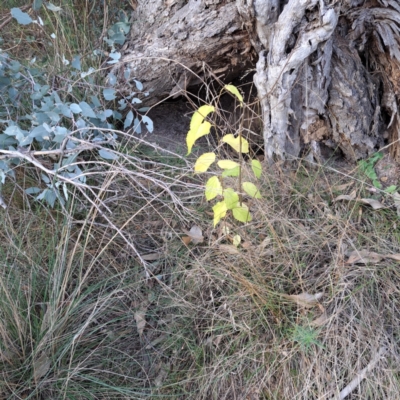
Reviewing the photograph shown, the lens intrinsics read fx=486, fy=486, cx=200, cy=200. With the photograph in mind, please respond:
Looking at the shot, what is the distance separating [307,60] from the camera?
7.14 feet

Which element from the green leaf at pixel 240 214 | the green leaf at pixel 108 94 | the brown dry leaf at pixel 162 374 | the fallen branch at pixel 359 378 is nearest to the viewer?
the fallen branch at pixel 359 378

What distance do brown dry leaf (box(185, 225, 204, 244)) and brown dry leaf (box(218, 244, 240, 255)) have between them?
125 mm

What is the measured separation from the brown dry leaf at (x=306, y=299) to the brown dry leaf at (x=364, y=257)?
19 cm

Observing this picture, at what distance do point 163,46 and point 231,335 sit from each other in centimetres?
149

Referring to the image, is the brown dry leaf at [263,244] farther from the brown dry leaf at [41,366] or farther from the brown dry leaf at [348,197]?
the brown dry leaf at [41,366]

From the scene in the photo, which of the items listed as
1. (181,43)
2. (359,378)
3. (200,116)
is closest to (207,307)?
(359,378)

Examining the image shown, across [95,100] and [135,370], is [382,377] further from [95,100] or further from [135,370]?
[95,100]

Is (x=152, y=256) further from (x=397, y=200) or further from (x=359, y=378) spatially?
(x=397, y=200)

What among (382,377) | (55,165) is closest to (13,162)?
(55,165)

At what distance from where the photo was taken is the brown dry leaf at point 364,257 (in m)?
1.79

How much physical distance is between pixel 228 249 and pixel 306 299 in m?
0.36

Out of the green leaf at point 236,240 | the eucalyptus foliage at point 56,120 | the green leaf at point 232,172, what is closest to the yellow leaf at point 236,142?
the green leaf at point 232,172

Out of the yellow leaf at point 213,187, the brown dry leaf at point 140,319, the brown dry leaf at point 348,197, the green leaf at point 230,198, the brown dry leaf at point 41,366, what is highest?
the yellow leaf at point 213,187

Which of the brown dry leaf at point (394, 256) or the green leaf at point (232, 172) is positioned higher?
the green leaf at point (232, 172)
